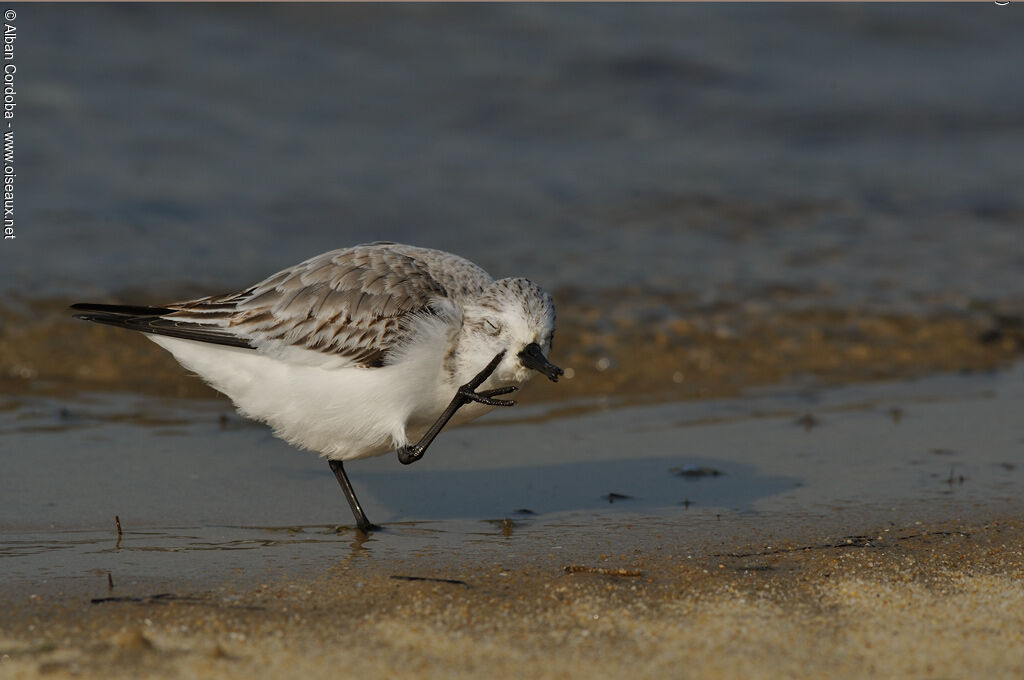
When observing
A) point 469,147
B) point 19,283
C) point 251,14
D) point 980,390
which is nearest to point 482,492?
point 980,390

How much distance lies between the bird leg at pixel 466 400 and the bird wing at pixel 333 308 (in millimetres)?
381

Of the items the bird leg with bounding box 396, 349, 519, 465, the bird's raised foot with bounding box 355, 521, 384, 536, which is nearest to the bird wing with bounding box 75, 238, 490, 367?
the bird leg with bounding box 396, 349, 519, 465

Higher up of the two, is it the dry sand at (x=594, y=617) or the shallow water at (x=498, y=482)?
the dry sand at (x=594, y=617)

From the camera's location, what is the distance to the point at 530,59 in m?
14.6

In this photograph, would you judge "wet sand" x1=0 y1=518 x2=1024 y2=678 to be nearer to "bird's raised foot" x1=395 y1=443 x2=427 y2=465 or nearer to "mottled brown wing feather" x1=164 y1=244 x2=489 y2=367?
"bird's raised foot" x1=395 y1=443 x2=427 y2=465

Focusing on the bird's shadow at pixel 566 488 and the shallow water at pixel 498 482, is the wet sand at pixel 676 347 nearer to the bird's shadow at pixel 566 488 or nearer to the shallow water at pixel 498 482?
the shallow water at pixel 498 482

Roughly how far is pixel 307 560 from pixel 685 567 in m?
1.54

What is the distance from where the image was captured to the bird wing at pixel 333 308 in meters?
5.58

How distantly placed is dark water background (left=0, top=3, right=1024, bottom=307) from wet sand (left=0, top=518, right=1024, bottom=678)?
5.63m

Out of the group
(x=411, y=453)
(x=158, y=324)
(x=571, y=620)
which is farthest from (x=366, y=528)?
(x=571, y=620)

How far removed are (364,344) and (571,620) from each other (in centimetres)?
199

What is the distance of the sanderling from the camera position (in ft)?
17.8

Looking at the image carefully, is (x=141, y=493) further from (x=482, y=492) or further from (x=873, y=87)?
(x=873, y=87)

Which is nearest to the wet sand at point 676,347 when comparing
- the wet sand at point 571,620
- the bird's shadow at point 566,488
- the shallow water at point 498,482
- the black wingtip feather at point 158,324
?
the shallow water at point 498,482
